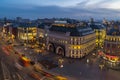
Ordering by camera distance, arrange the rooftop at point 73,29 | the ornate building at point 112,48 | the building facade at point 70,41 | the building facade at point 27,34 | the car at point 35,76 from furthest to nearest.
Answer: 1. the building facade at point 27,34
2. the rooftop at point 73,29
3. the building facade at point 70,41
4. the ornate building at point 112,48
5. the car at point 35,76

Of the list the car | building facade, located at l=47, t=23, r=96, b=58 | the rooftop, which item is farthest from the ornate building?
the car

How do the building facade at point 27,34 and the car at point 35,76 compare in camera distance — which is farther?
the building facade at point 27,34

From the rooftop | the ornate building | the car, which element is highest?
the rooftop

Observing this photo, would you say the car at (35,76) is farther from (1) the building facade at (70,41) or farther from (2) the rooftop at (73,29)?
(2) the rooftop at (73,29)

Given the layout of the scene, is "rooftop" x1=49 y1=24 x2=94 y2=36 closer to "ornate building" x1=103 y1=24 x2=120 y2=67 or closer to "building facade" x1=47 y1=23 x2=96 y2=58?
"building facade" x1=47 y1=23 x2=96 y2=58

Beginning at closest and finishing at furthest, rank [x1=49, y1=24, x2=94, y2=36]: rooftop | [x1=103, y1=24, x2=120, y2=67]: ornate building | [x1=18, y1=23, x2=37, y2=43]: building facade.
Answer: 1. [x1=103, y1=24, x2=120, y2=67]: ornate building
2. [x1=49, y1=24, x2=94, y2=36]: rooftop
3. [x1=18, y1=23, x2=37, y2=43]: building facade

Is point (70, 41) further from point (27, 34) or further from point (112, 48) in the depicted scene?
point (27, 34)

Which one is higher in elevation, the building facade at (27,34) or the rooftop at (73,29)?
the rooftop at (73,29)

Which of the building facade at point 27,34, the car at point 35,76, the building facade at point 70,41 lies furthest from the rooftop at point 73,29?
the building facade at point 27,34

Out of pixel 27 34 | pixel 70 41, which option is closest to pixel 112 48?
pixel 70 41
